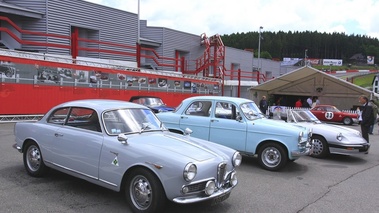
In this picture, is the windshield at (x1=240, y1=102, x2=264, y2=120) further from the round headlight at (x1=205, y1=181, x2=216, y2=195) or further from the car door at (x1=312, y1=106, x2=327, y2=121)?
the car door at (x1=312, y1=106, x2=327, y2=121)

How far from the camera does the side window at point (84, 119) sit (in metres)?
5.05

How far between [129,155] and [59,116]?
199cm

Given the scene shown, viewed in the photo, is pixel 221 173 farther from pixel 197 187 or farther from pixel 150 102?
pixel 150 102

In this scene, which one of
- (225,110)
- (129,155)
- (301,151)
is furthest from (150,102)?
(129,155)

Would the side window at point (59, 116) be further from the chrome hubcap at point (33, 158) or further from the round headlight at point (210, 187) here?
the round headlight at point (210, 187)

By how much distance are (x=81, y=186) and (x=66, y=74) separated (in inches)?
418

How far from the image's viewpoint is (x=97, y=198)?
490cm

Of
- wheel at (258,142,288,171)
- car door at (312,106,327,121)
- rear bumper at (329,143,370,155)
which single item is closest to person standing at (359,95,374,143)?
rear bumper at (329,143,370,155)

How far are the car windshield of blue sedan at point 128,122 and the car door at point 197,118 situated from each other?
256 cm

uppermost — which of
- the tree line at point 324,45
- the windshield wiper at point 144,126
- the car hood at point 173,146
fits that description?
the tree line at point 324,45

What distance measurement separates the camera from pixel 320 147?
9.01 meters

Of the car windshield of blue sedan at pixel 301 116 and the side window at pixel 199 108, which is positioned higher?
the side window at pixel 199 108

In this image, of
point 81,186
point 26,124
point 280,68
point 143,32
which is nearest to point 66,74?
point 26,124

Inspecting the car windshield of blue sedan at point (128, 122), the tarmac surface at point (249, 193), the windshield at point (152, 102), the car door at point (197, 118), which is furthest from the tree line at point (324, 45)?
the car windshield of blue sedan at point (128, 122)
